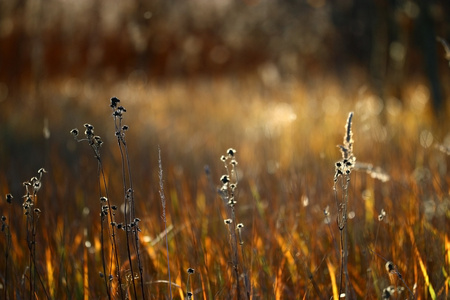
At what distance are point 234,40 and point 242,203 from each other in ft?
26.5

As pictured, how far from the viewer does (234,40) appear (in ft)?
31.9

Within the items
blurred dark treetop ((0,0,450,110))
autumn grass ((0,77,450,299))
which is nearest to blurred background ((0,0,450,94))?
blurred dark treetop ((0,0,450,110))

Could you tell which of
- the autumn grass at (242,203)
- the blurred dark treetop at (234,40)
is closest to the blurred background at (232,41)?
the blurred dark treetop at (234,40)

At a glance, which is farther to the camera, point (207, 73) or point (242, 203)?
point (207, 73)

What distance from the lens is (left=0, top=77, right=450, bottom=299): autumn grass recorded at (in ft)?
3.99

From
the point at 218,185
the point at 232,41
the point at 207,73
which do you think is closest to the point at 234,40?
the point at 232,41

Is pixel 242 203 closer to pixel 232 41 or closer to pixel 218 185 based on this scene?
pixel 218 185

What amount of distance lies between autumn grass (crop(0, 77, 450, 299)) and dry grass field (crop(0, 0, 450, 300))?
0.4 inches

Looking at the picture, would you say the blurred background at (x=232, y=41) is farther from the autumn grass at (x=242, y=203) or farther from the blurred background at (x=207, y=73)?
the autumn grass at (x=242, y=203)

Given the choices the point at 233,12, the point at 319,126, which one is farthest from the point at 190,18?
the point at 319,126

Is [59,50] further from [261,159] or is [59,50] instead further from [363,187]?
[363,187]

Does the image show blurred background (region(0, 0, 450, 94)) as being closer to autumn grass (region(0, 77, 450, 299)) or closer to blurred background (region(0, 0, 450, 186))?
blurred background (region(0, 0, 450, 186))

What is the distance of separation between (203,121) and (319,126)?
3.56 ft

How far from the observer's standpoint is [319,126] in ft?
10.7
